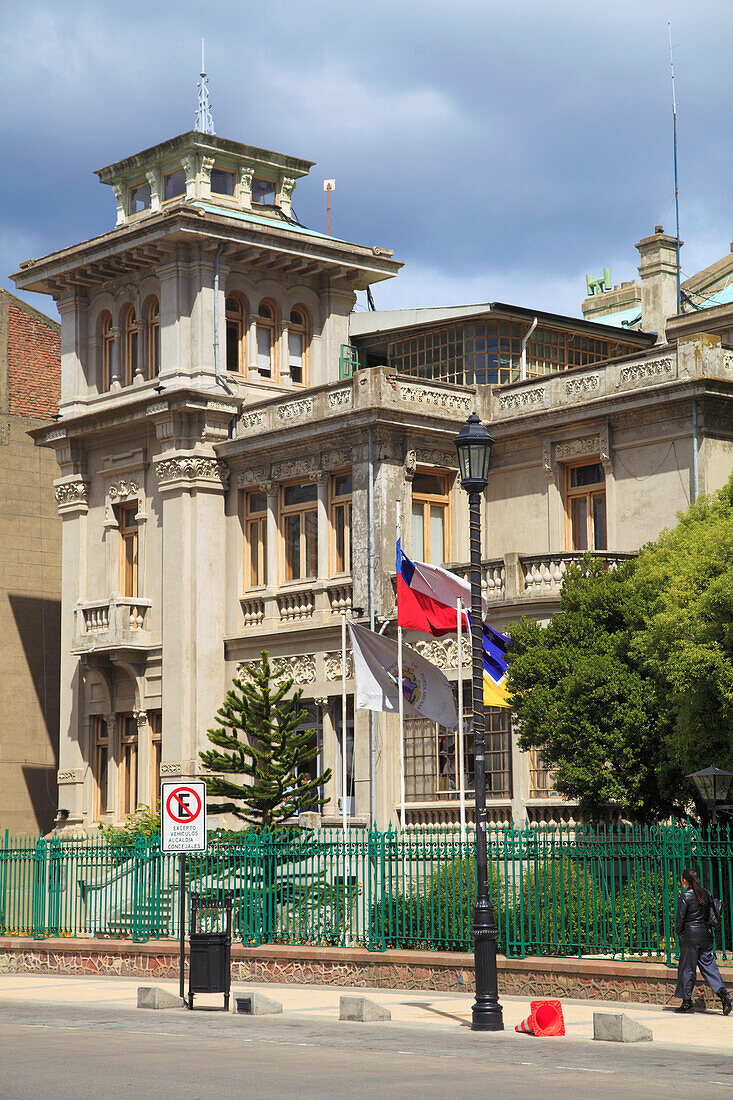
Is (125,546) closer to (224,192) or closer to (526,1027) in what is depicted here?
(224,192)

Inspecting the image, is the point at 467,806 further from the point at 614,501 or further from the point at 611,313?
the point at 611,313

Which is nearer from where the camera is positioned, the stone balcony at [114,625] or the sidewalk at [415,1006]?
the sidewalk at [415,1006]

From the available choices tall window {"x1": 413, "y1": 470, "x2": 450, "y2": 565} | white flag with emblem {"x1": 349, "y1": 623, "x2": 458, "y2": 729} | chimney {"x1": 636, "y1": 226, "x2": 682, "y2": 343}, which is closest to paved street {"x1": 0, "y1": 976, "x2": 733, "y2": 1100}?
white flag with emblem {"x1": 349, "y1": 623, "x2": 458, "y2": 729}

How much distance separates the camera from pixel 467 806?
114 ft

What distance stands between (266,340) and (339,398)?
6363 millimetres

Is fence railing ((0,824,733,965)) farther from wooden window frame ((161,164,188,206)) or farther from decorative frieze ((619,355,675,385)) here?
wooden window frame ((161,164,188,206))

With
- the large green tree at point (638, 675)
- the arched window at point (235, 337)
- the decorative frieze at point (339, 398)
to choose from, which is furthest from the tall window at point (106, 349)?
the large green tree at point (638, 675)

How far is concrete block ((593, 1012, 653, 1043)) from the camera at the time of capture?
17422mm

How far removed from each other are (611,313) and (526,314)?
1892cm

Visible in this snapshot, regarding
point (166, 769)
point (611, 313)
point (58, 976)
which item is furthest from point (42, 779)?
point (611, 313)

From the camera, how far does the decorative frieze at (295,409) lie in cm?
4019

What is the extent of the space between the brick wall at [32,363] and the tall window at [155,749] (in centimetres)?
1235

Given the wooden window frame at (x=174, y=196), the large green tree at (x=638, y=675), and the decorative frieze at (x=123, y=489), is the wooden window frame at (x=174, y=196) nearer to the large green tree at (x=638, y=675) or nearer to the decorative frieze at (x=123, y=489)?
the decorative frieze at (x=123, y=489)

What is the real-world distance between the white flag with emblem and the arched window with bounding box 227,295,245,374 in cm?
1193
